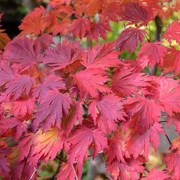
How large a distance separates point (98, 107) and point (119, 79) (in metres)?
0.14

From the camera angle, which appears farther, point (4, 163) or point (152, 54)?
point (152, 54)

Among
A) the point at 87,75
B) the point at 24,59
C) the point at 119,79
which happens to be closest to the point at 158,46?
the point at 119,79

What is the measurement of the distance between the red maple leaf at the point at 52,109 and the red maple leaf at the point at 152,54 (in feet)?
1.19

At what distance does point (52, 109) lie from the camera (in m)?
0.96

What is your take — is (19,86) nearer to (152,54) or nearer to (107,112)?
(107,112)

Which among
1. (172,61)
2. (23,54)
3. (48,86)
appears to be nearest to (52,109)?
(48,86)

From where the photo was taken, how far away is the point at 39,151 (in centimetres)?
103

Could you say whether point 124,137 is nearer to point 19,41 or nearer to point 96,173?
point 19,41

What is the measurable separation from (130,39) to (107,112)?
360 millimetres

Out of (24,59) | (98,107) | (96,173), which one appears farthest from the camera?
(96,173)

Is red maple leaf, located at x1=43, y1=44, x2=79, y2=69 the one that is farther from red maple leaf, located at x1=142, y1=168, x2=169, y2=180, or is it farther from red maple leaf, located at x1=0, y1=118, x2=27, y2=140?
red maple leaf, located at x1=142, y1=168, x2=169, y2=180

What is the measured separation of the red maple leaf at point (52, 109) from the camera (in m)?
0.95

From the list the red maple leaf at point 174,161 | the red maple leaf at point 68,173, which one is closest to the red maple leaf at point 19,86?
the red maple leaf at point 68,173

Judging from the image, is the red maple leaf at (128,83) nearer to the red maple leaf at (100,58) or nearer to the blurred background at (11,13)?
the red maple leaf at (100,58)
